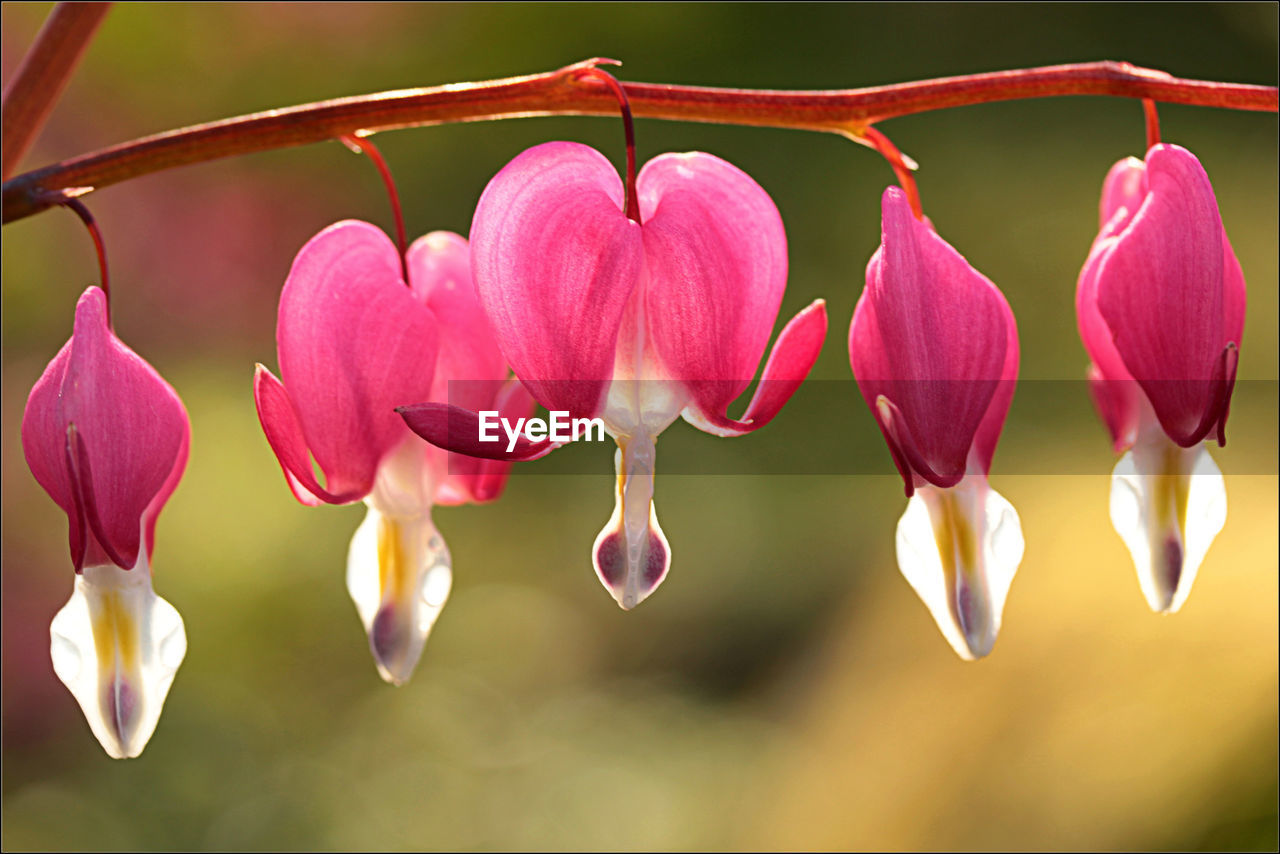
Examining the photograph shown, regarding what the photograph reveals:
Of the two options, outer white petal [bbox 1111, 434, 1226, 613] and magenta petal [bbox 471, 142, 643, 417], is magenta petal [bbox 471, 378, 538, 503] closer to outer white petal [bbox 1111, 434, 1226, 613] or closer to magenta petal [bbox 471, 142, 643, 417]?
magenta petal [bbox 471, 142, 643, 417]

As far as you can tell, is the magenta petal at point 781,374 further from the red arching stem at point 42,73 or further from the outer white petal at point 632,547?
the red arching stem at point 42,73

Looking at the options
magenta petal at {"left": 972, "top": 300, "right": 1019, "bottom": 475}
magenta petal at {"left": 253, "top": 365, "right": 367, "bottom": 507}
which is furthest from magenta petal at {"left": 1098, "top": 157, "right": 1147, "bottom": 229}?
magenta petal at {"left": 253, "top": 365, "right": 367, "bottom": 507}

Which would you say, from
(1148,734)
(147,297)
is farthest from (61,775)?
(1148,734)

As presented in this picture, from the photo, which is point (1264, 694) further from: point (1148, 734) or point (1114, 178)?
point (1114, 178)

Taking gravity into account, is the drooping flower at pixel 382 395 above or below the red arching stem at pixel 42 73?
below

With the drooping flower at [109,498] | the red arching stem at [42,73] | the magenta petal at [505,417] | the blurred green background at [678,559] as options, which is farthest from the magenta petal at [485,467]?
the blurred green background at [678,559]

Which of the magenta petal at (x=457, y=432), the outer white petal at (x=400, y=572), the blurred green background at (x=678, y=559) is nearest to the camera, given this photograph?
the magenta petal at (x=457, y=432)
